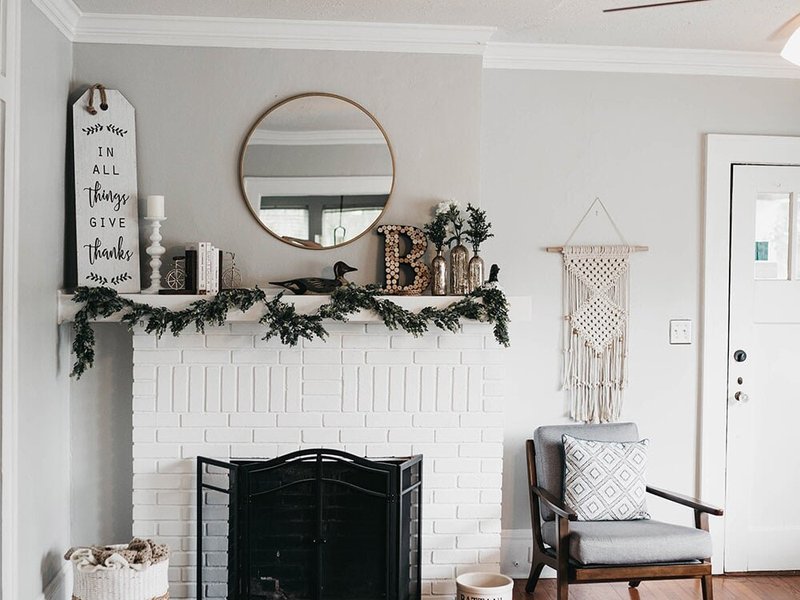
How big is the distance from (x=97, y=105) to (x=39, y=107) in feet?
1.20

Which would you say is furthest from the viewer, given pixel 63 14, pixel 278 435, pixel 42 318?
pixel 278 435

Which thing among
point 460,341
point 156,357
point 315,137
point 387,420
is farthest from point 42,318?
point 460,341

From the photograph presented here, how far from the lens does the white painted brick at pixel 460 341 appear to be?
3732 mm

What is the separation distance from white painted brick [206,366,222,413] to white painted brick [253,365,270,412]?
0.49 ft

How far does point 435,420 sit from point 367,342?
0.45 metres

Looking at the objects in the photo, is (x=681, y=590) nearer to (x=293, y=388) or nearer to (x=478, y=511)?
(x=478, y=511)

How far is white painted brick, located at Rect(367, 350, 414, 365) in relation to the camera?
146 inches

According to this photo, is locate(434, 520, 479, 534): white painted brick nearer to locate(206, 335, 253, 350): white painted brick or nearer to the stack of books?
locate(206, 335, 253, 350): white painted brick

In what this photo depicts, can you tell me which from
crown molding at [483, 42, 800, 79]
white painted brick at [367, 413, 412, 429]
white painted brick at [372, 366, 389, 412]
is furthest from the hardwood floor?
crown molding at [483, 42, 800, 79]

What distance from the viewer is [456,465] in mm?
3744

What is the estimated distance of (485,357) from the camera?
3.75 m

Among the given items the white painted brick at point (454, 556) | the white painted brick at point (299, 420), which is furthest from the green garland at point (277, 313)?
the white painted brick at point (454, 556)

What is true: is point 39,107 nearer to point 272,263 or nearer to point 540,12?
point 272,263

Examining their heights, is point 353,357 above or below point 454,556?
above
